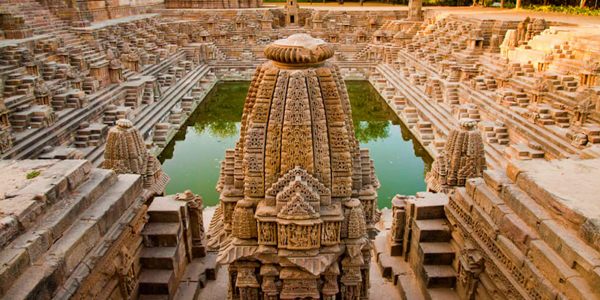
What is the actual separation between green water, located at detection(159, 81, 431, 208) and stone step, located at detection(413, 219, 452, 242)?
597 cm

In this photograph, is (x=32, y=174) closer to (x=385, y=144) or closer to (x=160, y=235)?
(x=160, y=235)

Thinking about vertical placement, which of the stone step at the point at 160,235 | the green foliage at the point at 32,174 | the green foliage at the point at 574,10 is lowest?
the stone step at the point at 160,235

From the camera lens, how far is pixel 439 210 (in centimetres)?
672

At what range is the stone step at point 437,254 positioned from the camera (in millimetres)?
6328

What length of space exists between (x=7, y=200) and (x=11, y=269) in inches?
43.3

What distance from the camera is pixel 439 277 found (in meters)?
6.18

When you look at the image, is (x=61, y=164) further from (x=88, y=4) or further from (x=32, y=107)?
(x=88, y=4)

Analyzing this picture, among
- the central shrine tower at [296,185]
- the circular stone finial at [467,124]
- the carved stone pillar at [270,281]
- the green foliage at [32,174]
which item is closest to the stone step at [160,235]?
the central shrine tower at [296,185]

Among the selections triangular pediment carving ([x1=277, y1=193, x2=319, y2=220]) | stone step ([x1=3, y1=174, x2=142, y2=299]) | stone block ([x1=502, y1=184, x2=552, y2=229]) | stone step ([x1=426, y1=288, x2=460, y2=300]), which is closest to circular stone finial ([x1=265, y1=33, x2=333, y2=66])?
triangular pediment carving ([x1=277, y1=193, x2=319, y2=220])

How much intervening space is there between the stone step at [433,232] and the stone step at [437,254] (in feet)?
0.40

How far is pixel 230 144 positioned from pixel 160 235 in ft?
37.5

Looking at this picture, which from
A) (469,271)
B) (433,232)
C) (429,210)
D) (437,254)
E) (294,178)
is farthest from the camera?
(429,210)

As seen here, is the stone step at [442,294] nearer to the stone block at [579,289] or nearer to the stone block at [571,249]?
the stone block at [571,249]

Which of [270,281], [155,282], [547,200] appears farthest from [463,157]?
[155,282]
